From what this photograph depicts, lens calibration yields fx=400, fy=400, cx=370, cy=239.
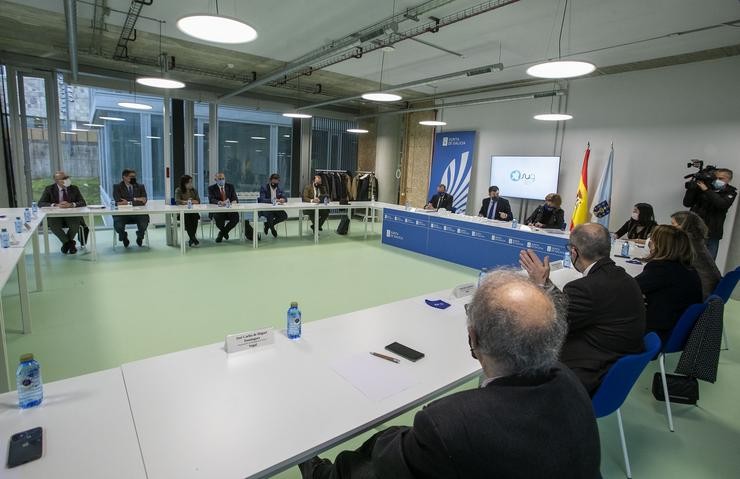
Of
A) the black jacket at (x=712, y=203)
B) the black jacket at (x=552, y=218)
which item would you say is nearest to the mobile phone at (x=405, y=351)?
the black jacket at (x=552, y=218)

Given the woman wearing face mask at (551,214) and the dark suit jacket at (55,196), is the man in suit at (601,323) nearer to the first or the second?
the woman wearing face mask at (551,214)

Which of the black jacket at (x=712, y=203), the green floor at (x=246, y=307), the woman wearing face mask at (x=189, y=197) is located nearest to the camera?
the green floor at (x=246, y=307)

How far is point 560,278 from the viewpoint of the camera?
308cm

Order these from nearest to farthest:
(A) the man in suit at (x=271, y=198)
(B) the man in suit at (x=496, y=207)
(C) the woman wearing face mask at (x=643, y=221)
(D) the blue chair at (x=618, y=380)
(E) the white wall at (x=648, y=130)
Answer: (D) the blue chair at (x=618, y=380), (C) the woman wearing face mask at (x=643, y=221), (E) the white wall at (x=648, y=130), (B) the man in suit at (x=496, y=207), (A) the man in suit at (x=271, y=198)

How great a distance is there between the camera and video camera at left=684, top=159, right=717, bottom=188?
16.9ft

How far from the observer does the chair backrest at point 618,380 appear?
5.48 feet

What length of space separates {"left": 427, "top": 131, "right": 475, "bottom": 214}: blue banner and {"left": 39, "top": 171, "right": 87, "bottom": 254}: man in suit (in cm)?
703

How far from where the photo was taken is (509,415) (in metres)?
0.85

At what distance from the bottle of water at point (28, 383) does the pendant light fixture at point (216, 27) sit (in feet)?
6.84

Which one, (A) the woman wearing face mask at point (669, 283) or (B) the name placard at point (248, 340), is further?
(A) the woman wearing face mask at point (669, 283)

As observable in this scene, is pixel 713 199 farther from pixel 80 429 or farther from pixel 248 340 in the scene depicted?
pixel 80 429

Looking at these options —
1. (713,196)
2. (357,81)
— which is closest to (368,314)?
(713,196)

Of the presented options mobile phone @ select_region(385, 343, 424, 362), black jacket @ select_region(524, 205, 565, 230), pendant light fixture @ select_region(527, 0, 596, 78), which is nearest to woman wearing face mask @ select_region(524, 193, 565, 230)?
black jacket @ select_region(524, 205, 565, 230)

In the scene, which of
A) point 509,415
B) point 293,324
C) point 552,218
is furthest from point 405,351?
point 552,218
